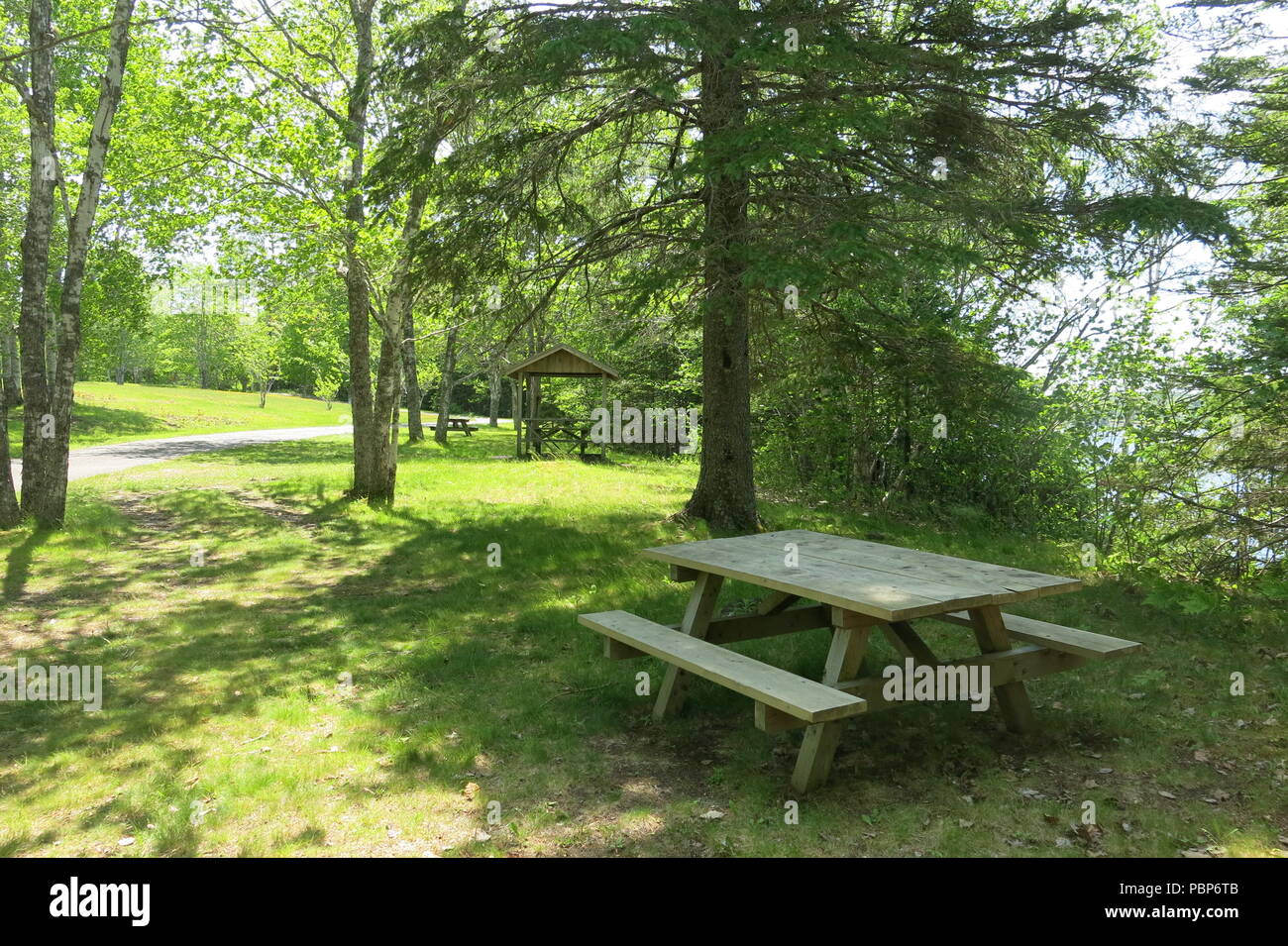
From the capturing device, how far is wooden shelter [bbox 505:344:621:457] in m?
22.2

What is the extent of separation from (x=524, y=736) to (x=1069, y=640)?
3.11 m

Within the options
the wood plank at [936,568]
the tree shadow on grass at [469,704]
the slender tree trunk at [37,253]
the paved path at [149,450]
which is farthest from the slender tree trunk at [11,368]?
the wood plank at [936,568]

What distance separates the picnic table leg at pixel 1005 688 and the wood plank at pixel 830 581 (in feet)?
1.73

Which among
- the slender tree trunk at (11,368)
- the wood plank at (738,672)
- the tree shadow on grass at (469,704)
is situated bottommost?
the tree shadow on grass at (469,704)

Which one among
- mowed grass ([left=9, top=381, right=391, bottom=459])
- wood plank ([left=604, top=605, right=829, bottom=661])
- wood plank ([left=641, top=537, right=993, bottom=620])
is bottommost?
wood plank ([left=604, top=605, right=829, bottom=661])

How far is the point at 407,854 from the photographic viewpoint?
327cm

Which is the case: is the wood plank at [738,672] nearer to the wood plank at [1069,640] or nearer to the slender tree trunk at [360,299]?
the wood plank at [1069,640]

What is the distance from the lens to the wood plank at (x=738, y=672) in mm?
3477

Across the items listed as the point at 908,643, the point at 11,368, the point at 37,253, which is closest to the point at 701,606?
the point at 908,643

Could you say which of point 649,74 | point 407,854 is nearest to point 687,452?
point 649,74

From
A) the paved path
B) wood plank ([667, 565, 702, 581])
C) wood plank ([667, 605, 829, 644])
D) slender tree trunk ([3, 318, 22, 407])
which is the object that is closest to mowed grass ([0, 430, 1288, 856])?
wood plank ([667, 605, 829, 644])

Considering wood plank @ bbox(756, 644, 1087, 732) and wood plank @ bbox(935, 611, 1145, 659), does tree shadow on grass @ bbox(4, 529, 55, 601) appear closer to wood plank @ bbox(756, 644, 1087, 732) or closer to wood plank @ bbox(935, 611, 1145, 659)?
wood plank @ bbox(756, 644, 1087, 732)

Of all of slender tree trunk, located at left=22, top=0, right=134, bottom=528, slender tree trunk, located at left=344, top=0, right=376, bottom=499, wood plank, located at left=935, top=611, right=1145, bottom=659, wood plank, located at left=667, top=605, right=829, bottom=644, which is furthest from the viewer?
slender tree trunk, located at left=344, top=0, right=376, bottom=499

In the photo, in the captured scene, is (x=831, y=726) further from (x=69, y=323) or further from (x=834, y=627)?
(x=69, y=323)
